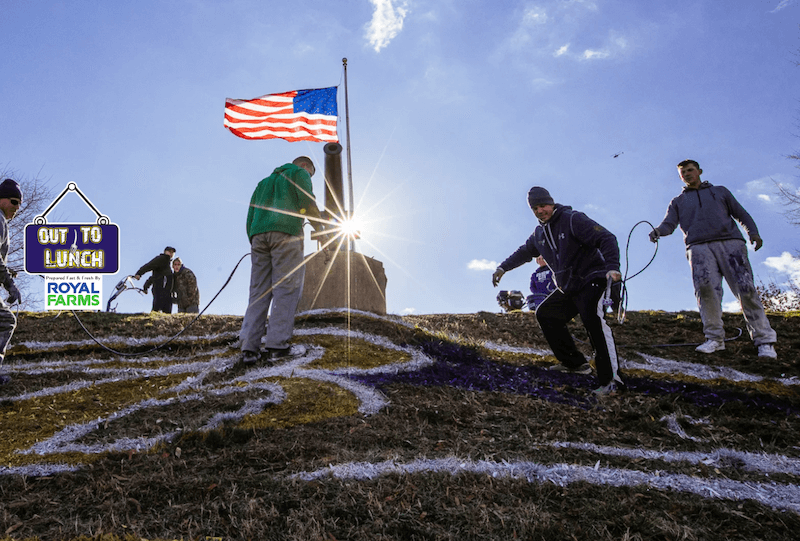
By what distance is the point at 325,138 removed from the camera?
12266 mm

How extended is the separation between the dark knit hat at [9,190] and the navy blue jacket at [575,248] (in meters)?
5.91

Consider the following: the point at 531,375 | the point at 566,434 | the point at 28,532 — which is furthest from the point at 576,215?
the point at 28,532

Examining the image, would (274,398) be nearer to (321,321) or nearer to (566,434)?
(566,434)

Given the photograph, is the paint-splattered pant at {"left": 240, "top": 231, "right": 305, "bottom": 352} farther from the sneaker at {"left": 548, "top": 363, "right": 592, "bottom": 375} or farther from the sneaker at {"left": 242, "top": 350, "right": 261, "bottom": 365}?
the sneaker at {"left": 548, "top": 363, "right": 592, "bottom": 375}

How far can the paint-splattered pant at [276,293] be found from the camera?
20.2ft

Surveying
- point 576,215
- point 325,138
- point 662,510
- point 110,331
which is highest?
point 325,138

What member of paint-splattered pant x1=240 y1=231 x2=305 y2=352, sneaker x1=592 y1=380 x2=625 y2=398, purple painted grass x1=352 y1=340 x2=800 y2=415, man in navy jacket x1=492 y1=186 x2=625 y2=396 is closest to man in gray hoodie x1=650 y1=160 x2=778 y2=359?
purple painted grass x1=352 y1=340 x2=800 y2=415

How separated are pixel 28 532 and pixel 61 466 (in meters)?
0.94

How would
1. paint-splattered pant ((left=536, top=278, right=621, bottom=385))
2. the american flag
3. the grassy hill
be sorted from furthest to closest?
the american flag
paint-splattered pant ((left=536, top=278, right=621, bottom=385))
the grassy hill

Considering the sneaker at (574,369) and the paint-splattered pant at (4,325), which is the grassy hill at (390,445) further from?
the paint-splattered pant at (4,325)

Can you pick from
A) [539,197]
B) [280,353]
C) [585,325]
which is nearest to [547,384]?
[585,325]

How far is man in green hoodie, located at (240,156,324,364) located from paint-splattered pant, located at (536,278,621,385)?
9.89ft

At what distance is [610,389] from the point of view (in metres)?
5.16

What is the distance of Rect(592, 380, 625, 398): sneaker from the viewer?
5.04m
